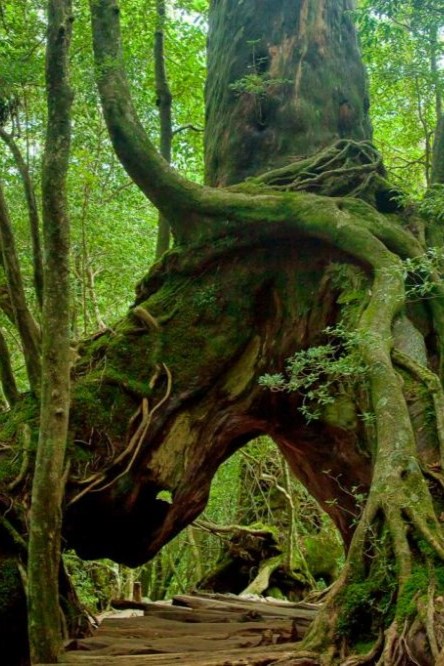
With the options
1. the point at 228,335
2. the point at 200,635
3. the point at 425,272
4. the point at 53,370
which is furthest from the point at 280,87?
the point at 200,635

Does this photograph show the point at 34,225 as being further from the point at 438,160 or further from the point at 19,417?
the point at 438,160

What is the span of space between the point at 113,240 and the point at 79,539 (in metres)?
5.87

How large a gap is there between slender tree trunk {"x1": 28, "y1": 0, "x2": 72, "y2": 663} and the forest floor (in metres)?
0.33

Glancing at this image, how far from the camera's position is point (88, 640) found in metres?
4.46

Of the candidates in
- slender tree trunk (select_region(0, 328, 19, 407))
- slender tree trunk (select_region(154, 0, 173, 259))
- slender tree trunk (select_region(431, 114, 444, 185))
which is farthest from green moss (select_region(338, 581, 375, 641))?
slender tree trunk (select_region(154, 0, 173, 259))

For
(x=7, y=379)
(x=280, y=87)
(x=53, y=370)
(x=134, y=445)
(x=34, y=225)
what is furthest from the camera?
(x=280, y=87)

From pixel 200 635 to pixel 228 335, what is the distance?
7.89 feet

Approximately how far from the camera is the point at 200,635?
207 inches

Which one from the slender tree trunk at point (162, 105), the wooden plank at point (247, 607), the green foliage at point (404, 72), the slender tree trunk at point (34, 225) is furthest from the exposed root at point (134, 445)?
the green foliage at point (404, 72)

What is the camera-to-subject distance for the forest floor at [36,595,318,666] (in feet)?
12.1

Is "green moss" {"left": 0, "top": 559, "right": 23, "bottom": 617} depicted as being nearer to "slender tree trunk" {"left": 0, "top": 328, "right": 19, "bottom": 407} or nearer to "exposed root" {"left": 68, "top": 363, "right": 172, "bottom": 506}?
"exposed root" {"left": 68, "top": 363, "right": 172, "bottom": 506}

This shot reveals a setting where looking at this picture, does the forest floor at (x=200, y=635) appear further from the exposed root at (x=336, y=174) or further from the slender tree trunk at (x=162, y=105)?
the slender tree trunk at (x=162, y=105)

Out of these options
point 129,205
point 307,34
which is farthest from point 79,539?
point 129,205

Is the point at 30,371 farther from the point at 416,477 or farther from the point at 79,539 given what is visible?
the point at 416,477
